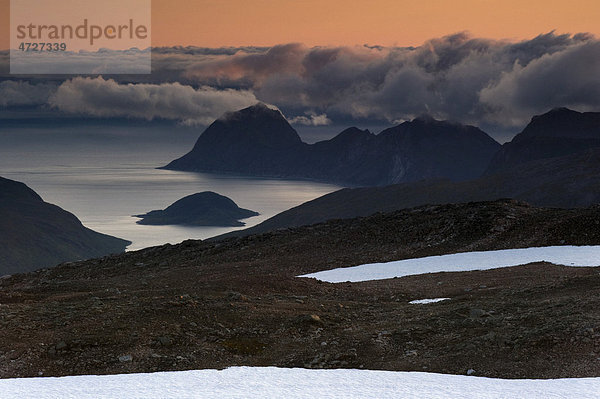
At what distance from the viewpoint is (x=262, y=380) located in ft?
66.2

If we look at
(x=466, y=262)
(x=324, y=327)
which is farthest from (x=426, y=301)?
(x=466, y=262)

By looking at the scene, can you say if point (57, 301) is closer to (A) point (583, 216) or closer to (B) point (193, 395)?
(B) point (193, 395)

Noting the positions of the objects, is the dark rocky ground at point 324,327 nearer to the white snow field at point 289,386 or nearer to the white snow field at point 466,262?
the white snow field at point 289,386

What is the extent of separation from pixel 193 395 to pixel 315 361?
17.5 ft

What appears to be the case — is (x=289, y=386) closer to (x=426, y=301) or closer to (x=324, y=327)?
(x=324, y=327)

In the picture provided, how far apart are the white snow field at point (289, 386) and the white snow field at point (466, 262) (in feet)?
92.0

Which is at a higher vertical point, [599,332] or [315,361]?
[599,332]

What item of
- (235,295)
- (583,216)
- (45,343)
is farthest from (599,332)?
(583,216)

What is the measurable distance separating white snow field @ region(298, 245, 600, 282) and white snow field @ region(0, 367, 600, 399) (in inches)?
1104

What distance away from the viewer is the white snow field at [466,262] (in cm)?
4931

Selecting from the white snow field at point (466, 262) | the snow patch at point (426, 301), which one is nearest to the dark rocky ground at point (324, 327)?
the snow patch at point (426, 301)

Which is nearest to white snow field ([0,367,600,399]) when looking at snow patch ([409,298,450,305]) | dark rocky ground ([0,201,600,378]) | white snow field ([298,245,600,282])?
dark rocky ground ([0,201,600,378])

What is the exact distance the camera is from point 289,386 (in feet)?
64.1

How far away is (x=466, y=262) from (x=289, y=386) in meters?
35.5
